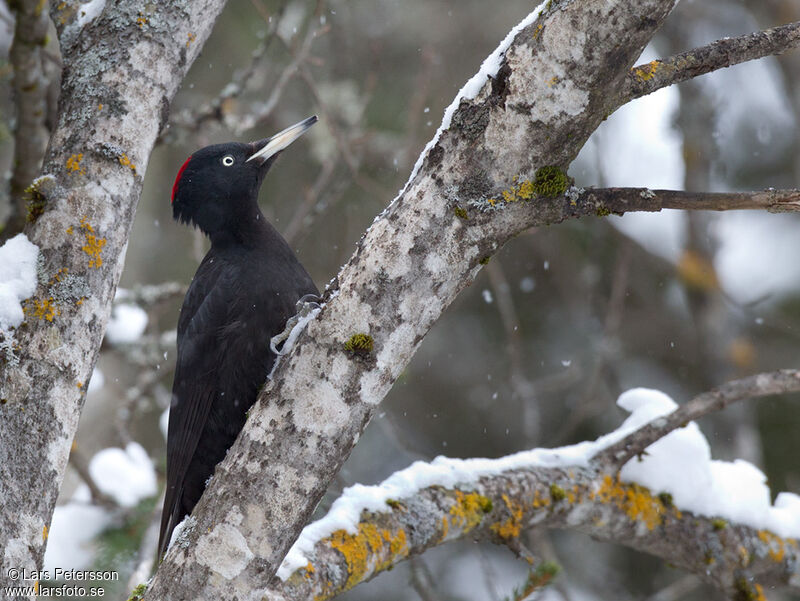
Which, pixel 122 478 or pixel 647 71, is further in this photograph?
pixel 122 478

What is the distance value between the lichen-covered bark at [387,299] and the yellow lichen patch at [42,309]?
0.58m

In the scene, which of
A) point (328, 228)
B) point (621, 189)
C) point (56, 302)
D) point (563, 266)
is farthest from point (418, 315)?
point (563, 266)

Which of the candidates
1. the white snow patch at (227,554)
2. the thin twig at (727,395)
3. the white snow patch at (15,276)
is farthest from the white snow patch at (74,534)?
the thin twig at (727,395)

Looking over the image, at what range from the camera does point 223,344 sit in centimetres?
312

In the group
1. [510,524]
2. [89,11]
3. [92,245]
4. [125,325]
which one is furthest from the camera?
[125,325]

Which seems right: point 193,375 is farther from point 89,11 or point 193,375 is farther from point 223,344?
point 89,11

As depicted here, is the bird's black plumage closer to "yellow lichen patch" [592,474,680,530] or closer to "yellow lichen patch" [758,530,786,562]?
"yellow lichen patch" [592,474,680,530]

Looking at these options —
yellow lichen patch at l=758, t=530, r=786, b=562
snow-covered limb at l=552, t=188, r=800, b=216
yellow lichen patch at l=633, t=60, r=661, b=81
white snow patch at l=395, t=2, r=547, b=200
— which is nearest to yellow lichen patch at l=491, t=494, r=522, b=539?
yellow lichen patch at l=758, t=530, r=786, b=562

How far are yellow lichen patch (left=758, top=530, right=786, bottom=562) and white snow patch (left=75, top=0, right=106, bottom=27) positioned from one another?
279cm

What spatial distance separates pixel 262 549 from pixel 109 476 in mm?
2257

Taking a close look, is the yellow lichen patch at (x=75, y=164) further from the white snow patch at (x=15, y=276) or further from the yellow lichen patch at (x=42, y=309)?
the yellow lichen patch at (x=42, y=309)

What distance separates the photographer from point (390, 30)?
6621 millimetres

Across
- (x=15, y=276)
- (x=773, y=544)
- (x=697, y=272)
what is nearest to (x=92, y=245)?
(x=15, y=276)

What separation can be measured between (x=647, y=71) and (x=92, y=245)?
1418 mm
